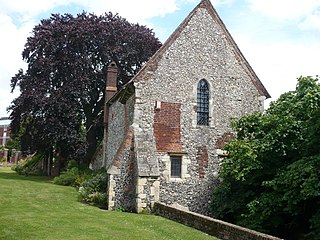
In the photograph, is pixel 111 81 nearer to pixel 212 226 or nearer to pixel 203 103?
pixel 203 103

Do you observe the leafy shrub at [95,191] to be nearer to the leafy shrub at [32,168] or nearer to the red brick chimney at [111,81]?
the red brick chimney at [111,81]

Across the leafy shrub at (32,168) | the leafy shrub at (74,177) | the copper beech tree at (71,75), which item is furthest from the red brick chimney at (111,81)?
the leafy shrub at (32,168)

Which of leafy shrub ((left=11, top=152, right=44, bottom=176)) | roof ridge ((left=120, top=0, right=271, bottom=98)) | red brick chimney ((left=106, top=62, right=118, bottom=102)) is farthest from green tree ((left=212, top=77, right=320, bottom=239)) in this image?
leafy shrub ((left=11, top=152, right=44, bottom=176))

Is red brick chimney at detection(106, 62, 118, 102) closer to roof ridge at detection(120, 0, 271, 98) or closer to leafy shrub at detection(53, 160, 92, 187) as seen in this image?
leafy shrub at detection(53, 160, 92, 187)

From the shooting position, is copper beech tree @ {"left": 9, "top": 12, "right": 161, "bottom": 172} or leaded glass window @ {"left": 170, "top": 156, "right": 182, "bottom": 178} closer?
leaded glass window @ {"left": 170, "top": 156, "right": 182, "bottom": 178}

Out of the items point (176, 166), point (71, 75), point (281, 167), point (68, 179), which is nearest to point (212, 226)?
point (281, 167)

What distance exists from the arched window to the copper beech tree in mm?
11027

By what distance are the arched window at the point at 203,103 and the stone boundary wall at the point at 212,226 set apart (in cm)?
545

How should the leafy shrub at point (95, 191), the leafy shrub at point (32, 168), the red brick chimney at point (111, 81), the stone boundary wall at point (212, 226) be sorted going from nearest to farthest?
the stone boundary wall at point (212, 226), the leafy shrub at point (95, 191), the red brick chimney at point (111, 81), the leafy shrub at point (32, 168)

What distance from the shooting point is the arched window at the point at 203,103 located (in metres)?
18.8

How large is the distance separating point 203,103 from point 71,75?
13.0 m

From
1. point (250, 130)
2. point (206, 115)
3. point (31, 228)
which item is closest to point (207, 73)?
point (206, 115)

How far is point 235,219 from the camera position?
1700 centimetres

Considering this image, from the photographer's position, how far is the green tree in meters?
12.7
